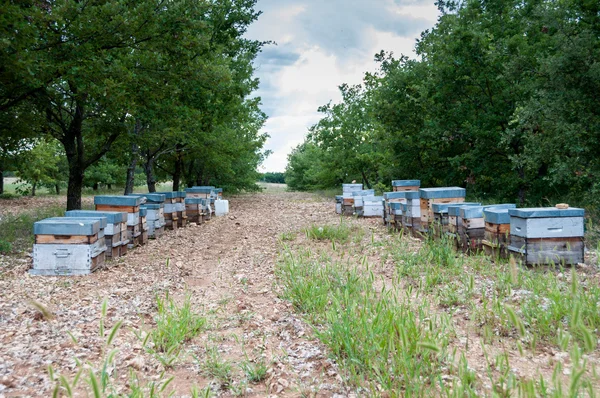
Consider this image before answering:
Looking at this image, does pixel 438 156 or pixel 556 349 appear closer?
pixel 556 349

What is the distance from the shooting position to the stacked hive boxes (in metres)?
9.29

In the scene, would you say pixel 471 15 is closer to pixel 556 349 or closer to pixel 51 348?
pixel 556 349

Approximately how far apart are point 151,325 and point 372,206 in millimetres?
11504

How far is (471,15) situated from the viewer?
17734mm

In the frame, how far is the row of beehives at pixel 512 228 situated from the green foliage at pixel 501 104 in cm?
385

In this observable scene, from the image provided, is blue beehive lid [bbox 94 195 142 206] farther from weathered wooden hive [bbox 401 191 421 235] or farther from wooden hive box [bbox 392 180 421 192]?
wooden hive box [bbox 392 180 421 192]

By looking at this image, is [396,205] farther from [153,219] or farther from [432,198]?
[153,219]

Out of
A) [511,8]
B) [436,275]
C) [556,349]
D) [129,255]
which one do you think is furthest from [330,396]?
[511,8]

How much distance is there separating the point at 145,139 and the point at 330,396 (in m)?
12.1

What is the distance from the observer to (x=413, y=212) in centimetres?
1060

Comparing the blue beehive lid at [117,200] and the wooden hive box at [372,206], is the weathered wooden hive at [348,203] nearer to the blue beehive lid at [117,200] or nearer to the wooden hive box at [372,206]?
the wooden hive box at [372,206]

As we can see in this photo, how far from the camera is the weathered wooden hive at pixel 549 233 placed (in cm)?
670

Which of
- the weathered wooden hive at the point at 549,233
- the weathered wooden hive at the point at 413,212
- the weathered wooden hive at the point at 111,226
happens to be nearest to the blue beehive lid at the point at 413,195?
the weathered wooden hive at the point at 413,212

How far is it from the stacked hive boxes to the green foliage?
1042cm
